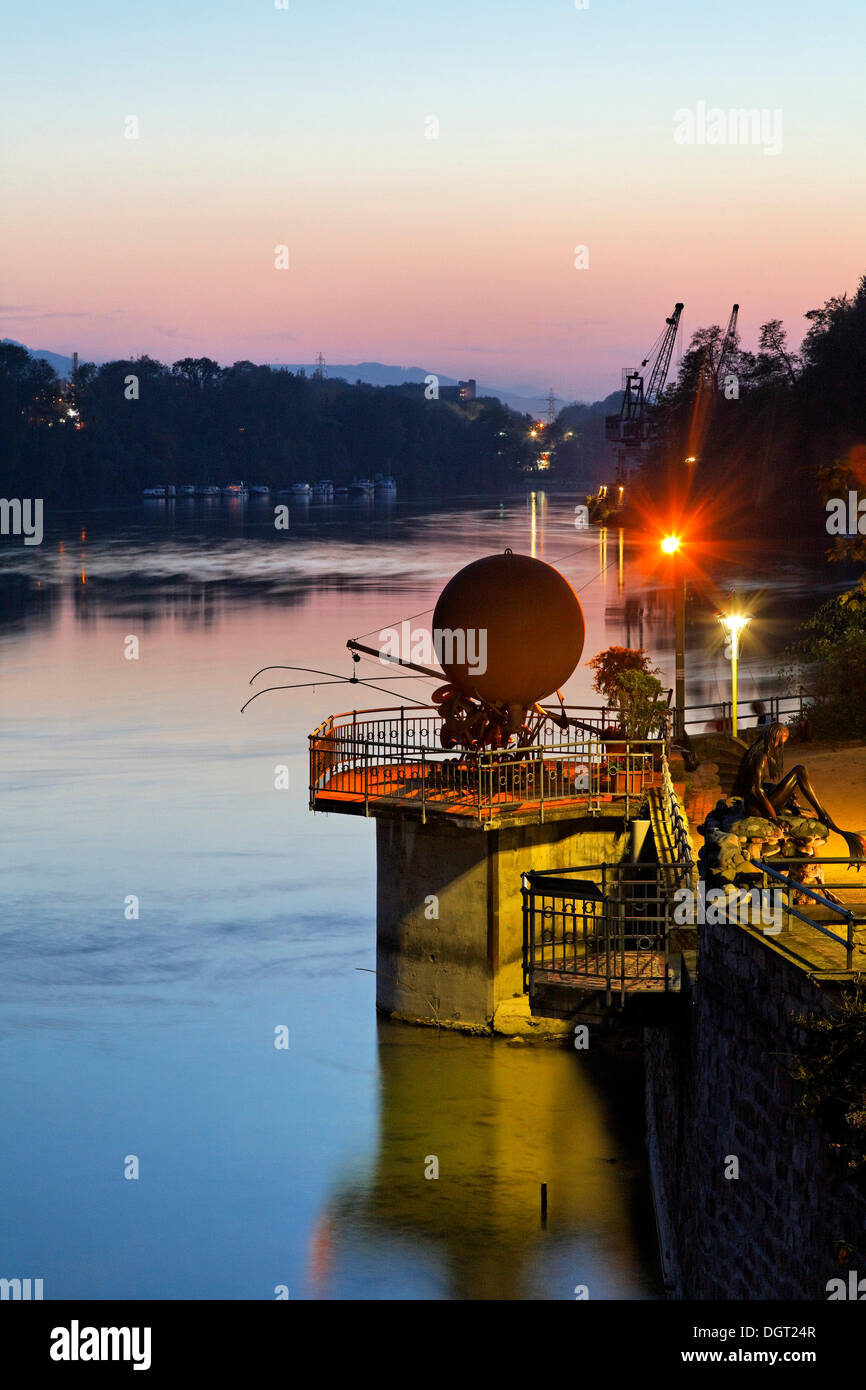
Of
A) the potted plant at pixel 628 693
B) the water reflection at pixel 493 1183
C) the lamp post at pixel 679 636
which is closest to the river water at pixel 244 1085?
the water reflection at pixel 493 1183

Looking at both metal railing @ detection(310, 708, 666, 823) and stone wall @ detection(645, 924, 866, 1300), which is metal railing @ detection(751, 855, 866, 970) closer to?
stone wall @ detection(645, 924, 866, 1300)

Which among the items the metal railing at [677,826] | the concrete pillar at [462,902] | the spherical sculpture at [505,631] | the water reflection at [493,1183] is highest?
the spherical sculpture at [505,631]

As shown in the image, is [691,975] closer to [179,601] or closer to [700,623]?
[700,623]

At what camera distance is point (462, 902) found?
31594 mm

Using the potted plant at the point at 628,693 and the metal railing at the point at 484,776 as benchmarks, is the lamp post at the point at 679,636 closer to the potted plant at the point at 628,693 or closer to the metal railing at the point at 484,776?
the potted plant at the point at 628,693

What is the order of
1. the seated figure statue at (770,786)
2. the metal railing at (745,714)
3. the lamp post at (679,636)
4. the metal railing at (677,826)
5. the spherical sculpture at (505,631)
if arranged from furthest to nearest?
the metal railing at (745,714), the lamp post at (679,636), the spherical sculpture at (505,631), the metal railing at (677,826), the seated figure statue at (770,786)

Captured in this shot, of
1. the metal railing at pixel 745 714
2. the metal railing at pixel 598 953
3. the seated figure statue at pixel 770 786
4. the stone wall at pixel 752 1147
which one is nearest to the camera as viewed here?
the stone wall at pixel 752 1147

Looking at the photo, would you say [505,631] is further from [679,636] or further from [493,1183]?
[493,1183]

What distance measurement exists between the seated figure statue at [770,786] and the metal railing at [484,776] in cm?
985

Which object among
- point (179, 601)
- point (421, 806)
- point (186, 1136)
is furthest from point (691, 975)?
point (179, 601)

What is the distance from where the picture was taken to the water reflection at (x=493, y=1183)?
24.8m

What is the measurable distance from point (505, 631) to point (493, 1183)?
11.1 m

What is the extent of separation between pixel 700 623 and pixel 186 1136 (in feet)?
304
